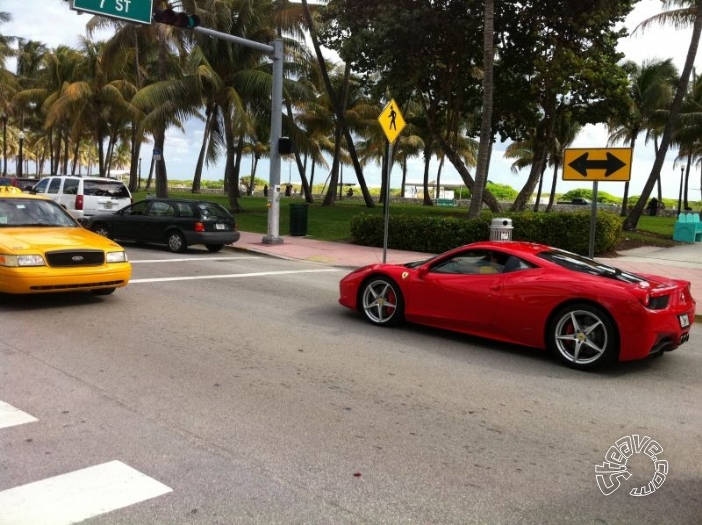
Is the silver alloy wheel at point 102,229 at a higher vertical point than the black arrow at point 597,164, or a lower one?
lower

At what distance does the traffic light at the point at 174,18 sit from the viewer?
1289cm

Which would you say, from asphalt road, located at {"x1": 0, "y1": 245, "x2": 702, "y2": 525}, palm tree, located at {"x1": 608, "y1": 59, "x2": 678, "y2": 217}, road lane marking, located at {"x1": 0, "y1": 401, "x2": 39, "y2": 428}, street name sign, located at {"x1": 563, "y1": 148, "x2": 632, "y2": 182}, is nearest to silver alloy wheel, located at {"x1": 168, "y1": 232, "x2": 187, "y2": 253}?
asphalt road, located at {"x1": 0, "y1": 245, "x2": 702, "y2": 525}

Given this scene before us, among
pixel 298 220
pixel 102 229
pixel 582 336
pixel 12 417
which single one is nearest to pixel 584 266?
pixel 582 336

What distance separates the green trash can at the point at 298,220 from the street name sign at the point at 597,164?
1140cm

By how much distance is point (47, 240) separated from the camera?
26.2 ft

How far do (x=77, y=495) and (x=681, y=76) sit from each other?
24716 mm

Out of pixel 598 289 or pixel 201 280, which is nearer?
pixel 598 289

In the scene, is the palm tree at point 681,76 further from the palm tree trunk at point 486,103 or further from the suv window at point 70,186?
the suv window at point 70,186

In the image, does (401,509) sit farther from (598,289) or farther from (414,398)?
(598,289)

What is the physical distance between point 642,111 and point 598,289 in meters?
34.6

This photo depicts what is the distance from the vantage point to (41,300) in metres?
8.39

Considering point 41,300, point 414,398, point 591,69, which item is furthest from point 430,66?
point 414,398

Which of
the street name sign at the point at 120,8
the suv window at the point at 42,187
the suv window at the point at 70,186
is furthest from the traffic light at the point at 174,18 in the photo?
the suv window at the point at 42,187

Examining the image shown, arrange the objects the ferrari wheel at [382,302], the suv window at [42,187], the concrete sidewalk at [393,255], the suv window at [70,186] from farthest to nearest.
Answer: the suv window at [42,187] → the suv window at [70,186] → the concrete sidewalk at [393,255] → the ferrari wheel at [382,302]
